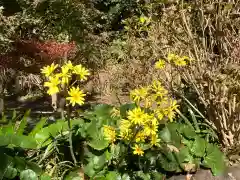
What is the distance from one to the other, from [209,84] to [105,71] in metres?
6.49

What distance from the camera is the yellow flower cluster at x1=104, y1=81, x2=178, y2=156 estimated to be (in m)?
2.76

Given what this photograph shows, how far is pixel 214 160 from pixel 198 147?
0.18 m


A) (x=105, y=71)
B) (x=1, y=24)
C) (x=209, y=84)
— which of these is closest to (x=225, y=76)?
(x=209, y=84)

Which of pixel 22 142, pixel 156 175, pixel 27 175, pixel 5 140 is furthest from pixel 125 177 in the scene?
pixel 5 140

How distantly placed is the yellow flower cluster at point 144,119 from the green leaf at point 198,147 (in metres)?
0.69

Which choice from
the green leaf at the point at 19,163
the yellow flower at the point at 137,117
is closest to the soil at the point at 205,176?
the yellow flower at the point at 137,117

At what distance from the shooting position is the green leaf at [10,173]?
313cm

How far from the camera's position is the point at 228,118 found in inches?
154

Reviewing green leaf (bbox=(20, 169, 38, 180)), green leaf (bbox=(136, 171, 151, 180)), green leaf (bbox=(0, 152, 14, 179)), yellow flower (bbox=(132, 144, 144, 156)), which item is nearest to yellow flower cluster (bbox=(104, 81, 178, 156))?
yellow flower (bbox=(132, 144, 144, 156))

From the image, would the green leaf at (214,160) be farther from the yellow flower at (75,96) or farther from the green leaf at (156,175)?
the yellow flower at (75,96)

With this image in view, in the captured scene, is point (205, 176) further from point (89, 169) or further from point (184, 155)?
point (89, 169)

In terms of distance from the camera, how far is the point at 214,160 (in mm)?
3680

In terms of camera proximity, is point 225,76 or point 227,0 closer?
point 225,76

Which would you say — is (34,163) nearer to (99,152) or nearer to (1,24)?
(99,152)
